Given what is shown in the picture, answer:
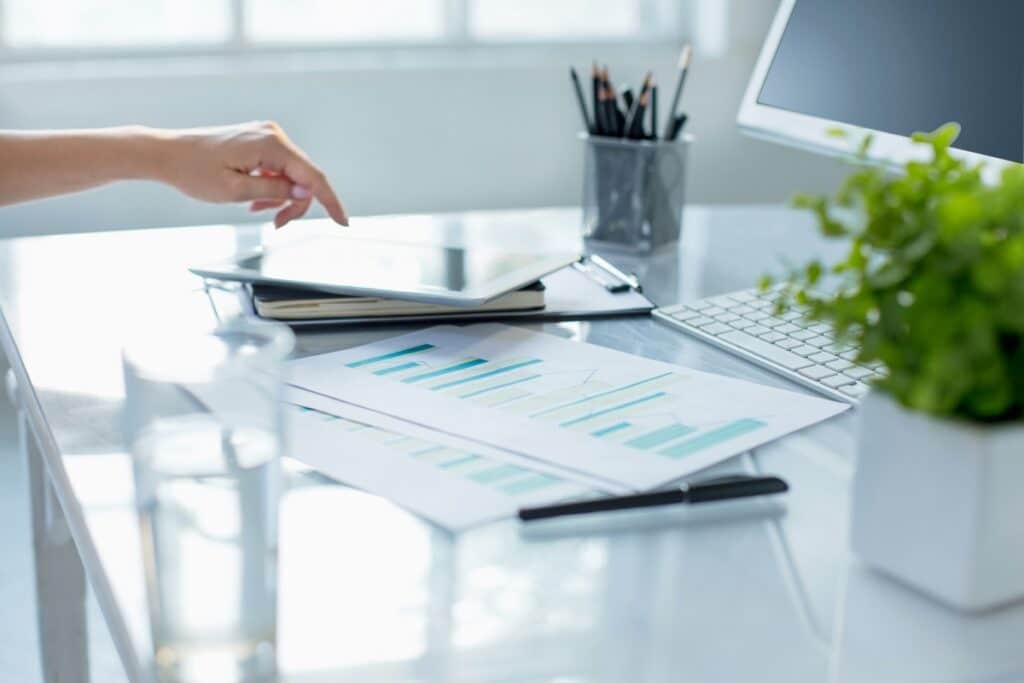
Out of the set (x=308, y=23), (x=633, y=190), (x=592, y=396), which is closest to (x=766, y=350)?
(x=592, y=396)

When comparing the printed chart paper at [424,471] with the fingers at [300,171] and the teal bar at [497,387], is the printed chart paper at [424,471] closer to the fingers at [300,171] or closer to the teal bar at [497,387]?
the teal bar at [497,387]

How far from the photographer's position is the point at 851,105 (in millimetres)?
1184

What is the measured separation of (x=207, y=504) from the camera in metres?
0.53

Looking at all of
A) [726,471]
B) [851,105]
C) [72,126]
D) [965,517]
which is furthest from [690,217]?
[72,126]

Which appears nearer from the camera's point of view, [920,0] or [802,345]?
[802,345]

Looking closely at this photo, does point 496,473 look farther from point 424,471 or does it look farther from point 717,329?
point 717,329

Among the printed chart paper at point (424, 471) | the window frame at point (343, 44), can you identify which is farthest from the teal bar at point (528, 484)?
the window frame at point (343, 44)

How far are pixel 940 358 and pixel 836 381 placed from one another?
1.23 ft

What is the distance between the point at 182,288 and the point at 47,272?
15cm

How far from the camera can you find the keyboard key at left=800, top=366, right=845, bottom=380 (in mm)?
897

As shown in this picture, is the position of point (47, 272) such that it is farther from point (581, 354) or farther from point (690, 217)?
point (690, 217)

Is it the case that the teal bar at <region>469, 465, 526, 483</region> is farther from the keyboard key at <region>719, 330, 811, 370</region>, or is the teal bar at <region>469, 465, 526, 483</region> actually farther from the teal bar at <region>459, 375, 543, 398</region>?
the keyboard key at <region>719, 330, 811, 370</region>

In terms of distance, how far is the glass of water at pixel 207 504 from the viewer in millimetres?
523

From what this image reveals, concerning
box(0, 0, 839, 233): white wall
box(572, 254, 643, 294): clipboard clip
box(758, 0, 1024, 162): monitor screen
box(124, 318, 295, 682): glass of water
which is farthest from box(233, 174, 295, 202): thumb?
box(0, 0, 839, 233): white wall
